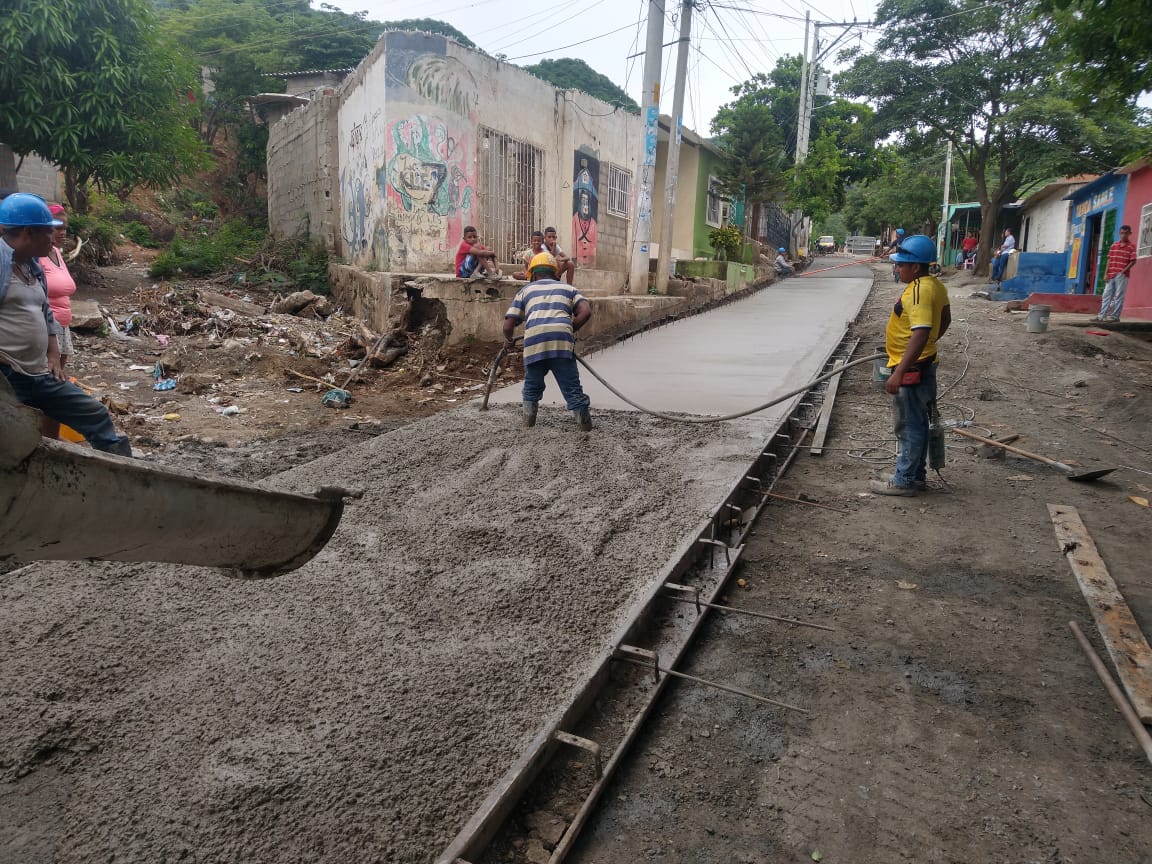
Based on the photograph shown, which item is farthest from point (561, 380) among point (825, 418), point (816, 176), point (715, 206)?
point (816, 176)

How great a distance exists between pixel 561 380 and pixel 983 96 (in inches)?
853

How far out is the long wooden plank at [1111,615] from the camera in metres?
2.64

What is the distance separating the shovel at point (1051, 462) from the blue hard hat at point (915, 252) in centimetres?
174

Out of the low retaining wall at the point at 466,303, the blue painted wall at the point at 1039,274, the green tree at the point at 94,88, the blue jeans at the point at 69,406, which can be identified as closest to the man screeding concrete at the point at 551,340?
the blue jeans at the point at 69,406

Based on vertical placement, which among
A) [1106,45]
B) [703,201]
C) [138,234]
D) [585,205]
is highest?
[703,201]

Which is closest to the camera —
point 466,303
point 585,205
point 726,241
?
point 466,303

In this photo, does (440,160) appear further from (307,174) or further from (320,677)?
(320,677)

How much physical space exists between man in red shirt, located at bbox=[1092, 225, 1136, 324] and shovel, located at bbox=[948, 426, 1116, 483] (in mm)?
7975

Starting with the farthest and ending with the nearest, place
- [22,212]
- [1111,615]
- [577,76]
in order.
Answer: [577,76]
[22,212]
[1111,615]

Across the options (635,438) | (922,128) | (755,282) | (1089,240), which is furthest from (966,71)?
(635,438)

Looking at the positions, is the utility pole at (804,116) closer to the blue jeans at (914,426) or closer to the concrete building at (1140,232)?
the concrete building at (1140,232)

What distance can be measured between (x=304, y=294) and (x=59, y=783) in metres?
10.7

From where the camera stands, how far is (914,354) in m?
4.66

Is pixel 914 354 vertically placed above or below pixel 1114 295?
below
